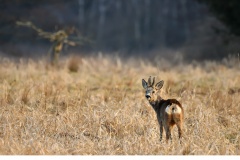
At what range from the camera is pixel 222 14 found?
18.4 metres

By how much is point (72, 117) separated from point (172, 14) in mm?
35655

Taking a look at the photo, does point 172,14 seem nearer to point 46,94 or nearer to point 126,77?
point 126,77

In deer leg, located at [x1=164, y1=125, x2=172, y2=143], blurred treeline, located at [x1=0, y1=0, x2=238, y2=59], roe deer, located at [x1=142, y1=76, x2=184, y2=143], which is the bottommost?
deer leg, located at [x1=164, y1=125, x2=172, y2=143]

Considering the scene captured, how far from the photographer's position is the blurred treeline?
2983 cm

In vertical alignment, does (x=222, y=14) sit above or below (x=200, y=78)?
above

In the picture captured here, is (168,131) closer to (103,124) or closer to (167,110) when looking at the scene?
(167,110)

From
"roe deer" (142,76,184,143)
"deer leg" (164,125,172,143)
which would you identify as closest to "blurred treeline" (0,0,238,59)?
"roe deer" (142,76,184,143)

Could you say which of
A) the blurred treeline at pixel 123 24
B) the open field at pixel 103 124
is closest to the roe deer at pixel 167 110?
the open field at pixel 103 124

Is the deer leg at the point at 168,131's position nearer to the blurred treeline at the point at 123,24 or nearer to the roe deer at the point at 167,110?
the roe deer at the point at 167,110

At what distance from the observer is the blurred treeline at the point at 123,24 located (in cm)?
2983

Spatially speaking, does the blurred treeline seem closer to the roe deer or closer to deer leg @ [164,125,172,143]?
the roe deer

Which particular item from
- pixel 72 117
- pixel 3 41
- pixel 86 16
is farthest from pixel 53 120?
pixel 86 16
